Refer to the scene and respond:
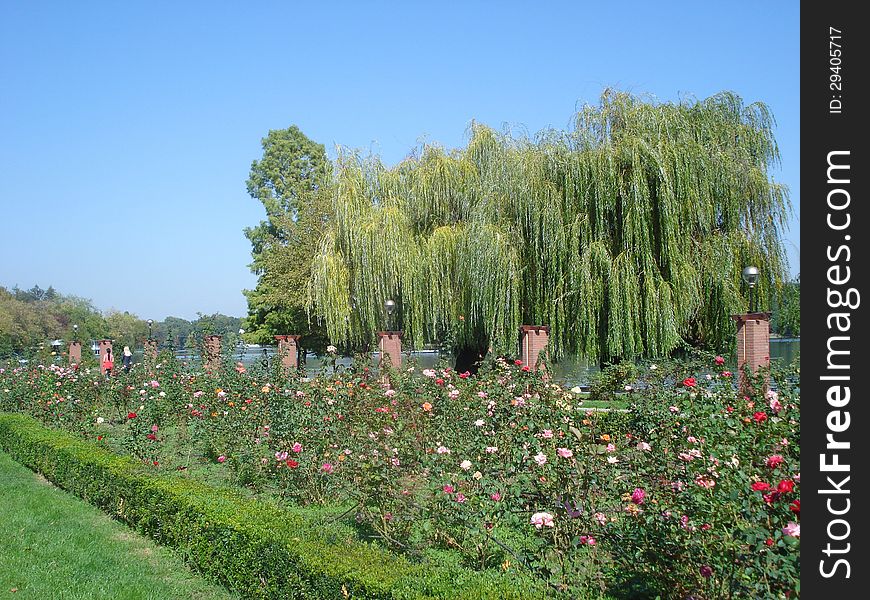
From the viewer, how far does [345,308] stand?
17344mm

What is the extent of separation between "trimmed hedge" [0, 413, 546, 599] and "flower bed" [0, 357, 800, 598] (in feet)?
1.52

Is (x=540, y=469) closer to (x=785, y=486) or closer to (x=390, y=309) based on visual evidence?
(x=785, y=486)

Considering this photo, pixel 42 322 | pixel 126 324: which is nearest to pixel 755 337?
pixel 42 322

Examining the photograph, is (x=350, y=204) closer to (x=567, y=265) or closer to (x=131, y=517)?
(x=567, y=265)

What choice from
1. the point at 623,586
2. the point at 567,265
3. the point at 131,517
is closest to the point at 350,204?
the point at 567,265

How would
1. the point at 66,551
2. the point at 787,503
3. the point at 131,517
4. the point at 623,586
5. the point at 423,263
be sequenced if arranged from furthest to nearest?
the point at 423,263 → the point at 131,517 → the point at 66,551 → the point at 623,586 → the point at 787,503

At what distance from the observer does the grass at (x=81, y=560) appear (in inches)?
185

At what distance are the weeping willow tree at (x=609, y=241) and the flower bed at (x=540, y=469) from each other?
4.85 m

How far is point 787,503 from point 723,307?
10529 millimetres

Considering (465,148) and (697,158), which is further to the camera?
(465,148)

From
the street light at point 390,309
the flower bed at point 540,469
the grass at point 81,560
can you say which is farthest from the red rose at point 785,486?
the street light at point 390,309

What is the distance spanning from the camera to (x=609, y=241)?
528 inches
